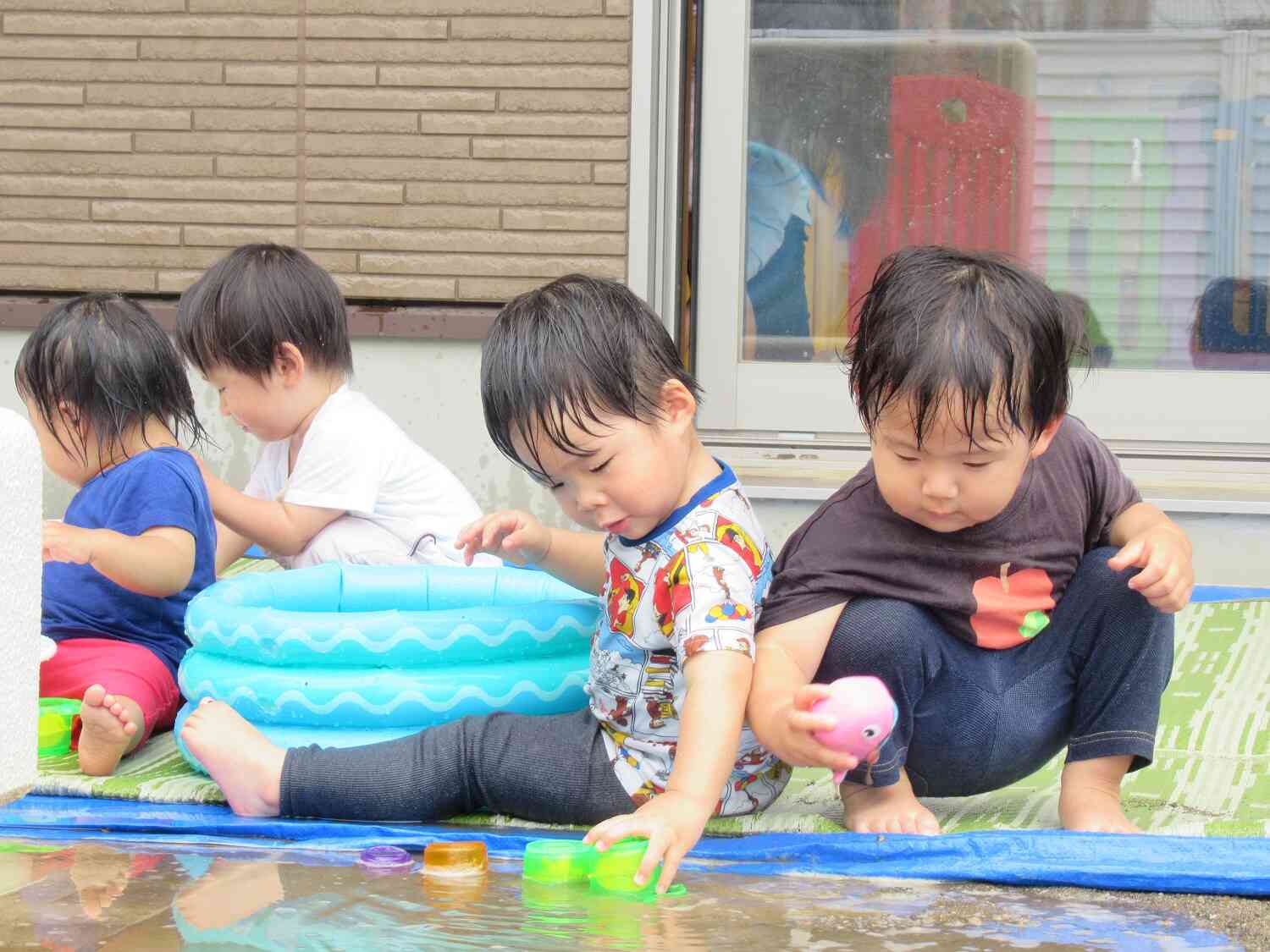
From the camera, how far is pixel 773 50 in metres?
4.63

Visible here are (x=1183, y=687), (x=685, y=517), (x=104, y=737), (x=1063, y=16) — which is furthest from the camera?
(x=1063, y=16)

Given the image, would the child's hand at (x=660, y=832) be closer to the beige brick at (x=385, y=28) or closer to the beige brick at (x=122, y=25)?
the beige brick at (x=385, y=28)

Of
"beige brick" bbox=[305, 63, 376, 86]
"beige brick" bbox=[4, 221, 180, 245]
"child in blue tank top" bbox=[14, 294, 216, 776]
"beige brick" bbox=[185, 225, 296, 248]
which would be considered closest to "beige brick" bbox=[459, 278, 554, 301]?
"beige brick" bbox=[185, 225, 296, 248]

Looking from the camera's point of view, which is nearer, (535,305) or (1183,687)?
(535,305)

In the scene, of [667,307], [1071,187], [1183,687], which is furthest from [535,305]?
[1071,187]

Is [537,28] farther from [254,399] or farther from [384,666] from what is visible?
[384,666]

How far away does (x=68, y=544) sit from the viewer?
8.41ft

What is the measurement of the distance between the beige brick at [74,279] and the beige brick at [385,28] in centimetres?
93

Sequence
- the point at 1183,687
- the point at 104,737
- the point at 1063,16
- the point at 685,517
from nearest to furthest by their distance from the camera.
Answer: the point at 685,517, the point at 104,737, the point at 1183,687, the point at 1063,16

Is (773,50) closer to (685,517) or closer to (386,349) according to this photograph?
(386,349)

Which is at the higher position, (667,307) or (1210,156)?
(1210,156)

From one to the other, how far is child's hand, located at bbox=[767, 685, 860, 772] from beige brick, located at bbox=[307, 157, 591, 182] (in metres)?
2.88

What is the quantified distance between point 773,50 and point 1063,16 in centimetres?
84

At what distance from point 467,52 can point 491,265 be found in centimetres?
61
